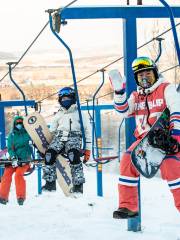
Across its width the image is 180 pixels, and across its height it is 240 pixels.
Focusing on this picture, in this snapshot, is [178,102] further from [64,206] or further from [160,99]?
[64,206]

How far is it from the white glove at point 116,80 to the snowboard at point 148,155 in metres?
0.43

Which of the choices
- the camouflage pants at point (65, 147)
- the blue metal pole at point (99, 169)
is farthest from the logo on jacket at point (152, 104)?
the blue metal pole at point (99, 169)

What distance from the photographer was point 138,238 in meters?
5.10

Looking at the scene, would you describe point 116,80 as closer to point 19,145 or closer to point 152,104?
point 152,104

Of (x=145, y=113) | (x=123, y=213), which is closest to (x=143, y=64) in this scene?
(x=145, y=113)

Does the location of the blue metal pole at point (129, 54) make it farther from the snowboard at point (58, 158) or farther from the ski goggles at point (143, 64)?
the ski goggles at point (143, 64)

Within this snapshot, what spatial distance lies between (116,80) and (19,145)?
Result: 3.80 meters

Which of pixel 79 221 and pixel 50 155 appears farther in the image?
pixel 79 221

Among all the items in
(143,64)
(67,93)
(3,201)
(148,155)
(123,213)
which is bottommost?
(3,201)

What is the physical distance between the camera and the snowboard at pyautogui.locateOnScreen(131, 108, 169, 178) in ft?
13.0

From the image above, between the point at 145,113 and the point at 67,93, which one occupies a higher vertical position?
the point at 67,93

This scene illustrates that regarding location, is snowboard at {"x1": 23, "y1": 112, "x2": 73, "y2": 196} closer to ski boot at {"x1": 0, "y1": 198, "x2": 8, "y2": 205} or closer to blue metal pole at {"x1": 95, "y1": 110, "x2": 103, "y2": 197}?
ski boot at {"x1": 0, "y1": 198, "x2": 8, "y2": 205}

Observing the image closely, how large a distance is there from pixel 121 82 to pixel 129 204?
1020mm

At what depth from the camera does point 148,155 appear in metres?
3.98
